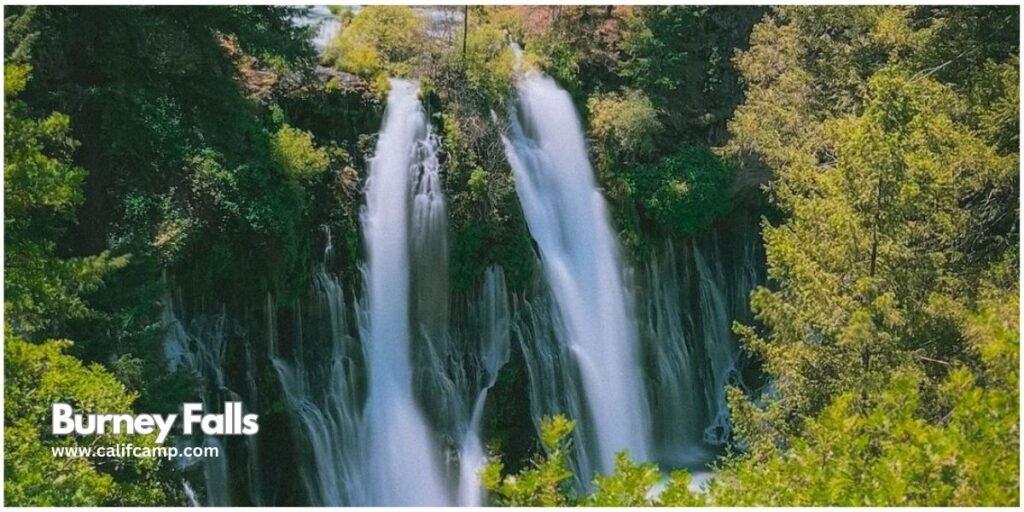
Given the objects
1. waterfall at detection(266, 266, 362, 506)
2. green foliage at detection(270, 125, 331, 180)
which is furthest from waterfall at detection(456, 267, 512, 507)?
green foliage at detection(270, 125, 331, 180)

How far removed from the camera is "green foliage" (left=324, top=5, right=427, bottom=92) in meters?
17.8

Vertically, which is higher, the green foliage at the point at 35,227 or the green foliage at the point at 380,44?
the green foliage at the point at 380,44

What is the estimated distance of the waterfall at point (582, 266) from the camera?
18156mm

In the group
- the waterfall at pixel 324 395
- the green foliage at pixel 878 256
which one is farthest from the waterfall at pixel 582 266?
the green foliage at pixel 878 256

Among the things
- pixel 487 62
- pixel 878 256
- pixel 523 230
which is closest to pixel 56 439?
pixel 878 256

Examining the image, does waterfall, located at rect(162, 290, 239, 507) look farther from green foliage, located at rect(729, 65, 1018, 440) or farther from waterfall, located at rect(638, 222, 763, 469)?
waterfall, located at rect(638, 222, 763, 469)

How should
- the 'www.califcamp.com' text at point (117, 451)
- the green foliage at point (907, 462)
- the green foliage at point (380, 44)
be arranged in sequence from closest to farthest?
the green foliage at point (907, 462) < the 'www.califcamp.com' text at point (117, 451) < the green foliage at point (380, 44)

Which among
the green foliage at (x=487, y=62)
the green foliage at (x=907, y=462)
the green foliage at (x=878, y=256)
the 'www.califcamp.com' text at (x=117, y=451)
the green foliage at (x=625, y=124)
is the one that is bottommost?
the green foliage at (x=907, y=462)

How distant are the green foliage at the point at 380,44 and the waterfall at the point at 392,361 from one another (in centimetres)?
197

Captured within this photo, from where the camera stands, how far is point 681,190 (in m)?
19.9

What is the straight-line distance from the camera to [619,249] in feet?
63.7

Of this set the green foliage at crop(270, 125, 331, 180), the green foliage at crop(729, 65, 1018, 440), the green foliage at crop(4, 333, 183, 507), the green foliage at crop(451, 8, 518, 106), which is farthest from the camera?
the green foliage at crop(451, 8, 518, 106)

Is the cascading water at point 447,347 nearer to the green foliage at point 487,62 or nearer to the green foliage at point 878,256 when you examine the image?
the green foliage at point 487,62

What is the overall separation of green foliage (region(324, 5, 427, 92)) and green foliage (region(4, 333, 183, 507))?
28.9ft
